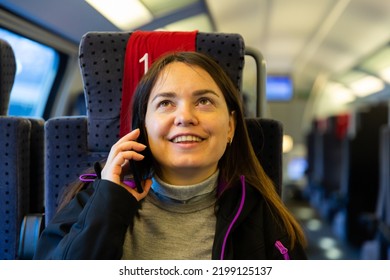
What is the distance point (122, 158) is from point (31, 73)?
1.98 meters

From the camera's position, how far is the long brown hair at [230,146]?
1.25 metres

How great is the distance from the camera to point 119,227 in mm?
1126

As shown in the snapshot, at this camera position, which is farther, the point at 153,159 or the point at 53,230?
the point at 153,159

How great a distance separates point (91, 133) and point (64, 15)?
47.0 inches

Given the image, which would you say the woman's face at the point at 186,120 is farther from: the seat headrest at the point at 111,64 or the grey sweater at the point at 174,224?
the seat headrest at the point at 111,64

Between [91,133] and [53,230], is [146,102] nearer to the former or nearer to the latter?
[91,133]

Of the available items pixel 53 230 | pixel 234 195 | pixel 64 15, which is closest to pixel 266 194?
pixel 234 195

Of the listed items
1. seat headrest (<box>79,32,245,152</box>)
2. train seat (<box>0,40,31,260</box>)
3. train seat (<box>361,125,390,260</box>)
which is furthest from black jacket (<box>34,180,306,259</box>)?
train seat (<box>361,125,390,260</box>)

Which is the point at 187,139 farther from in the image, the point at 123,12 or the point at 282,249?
the point at 123,12

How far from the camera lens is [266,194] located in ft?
4.14

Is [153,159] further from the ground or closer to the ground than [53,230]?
further from the ground

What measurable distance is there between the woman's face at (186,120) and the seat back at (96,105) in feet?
0.72

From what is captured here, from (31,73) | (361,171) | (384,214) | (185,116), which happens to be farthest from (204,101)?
(361,171)

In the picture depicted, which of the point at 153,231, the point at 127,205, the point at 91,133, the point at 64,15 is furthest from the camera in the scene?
the point at 64,15
